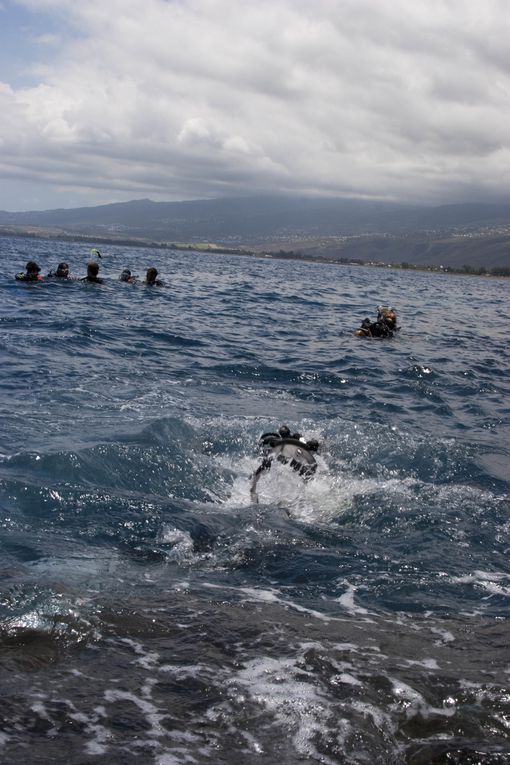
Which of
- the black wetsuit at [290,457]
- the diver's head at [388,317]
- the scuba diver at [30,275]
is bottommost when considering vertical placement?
the black wetsuit at [290,457]

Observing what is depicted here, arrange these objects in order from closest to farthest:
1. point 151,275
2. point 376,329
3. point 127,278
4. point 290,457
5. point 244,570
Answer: point 244,570, point 290,457, point 376,329, point 151,275, point 127,278

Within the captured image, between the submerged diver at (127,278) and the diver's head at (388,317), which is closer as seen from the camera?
the diver's head at (388,317)

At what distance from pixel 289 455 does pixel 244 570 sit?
272 cm

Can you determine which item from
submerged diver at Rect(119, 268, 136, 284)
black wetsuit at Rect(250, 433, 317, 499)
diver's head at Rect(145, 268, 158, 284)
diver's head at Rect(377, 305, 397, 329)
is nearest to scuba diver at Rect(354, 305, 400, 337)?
Answer: diver's head at Rect(377, 305, 397, 329)

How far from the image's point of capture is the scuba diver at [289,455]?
8.40 metres

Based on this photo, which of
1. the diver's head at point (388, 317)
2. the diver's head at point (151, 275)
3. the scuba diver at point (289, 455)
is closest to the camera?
the scuba diver at point (289, 455)

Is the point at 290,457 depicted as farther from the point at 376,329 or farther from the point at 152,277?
the point at 152,277

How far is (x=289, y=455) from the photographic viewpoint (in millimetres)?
8500

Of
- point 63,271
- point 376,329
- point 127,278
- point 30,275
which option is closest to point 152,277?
point 127,278

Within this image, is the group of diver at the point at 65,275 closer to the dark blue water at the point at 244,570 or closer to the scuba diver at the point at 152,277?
the scuba diver at the point at 152,277

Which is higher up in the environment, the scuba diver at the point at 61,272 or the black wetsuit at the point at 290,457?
the scuba diver at the point at 61,272

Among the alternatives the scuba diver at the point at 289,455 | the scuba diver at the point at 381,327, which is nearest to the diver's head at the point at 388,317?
the scuba diver at the point at 381,327

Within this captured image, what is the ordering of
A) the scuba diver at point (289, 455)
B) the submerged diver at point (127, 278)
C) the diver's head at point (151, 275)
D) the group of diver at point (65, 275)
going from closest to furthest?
the scuba diver at point (289, 455)
the group of diver at point (65, 275)
the diver's head at point (151, 275)
the submerged diver at point (127, 278)

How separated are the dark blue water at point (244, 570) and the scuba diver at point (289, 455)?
178 mm
